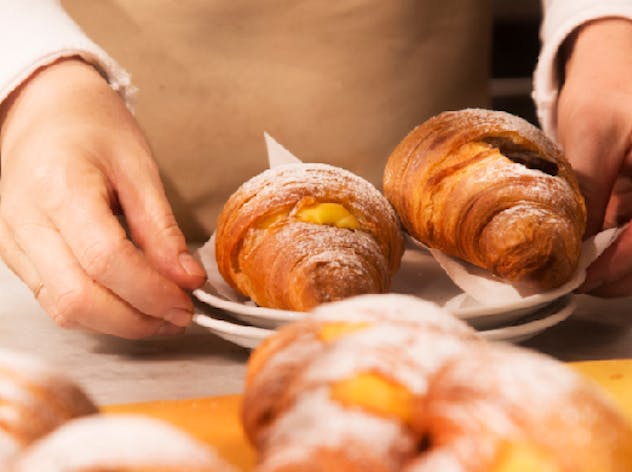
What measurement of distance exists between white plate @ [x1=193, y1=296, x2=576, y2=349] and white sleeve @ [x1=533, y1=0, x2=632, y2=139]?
433 mm

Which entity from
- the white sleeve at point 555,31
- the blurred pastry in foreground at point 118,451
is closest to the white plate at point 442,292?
the white sleeve at point 555,31

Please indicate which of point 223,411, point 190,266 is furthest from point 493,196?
point 223,411

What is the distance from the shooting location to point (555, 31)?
112cm

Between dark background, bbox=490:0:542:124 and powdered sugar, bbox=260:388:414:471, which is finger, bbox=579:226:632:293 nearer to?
powdered sugar, bbox=260:388:414:471

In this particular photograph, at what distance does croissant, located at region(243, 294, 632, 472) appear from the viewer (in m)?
0.32

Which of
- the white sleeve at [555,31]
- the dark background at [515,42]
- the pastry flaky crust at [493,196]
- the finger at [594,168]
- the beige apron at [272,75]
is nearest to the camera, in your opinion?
the pastry flaky crust at [493,196]

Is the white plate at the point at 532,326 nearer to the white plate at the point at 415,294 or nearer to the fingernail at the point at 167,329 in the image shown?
the white plate at the point at 415,294

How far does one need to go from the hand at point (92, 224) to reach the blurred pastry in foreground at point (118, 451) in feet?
1.41

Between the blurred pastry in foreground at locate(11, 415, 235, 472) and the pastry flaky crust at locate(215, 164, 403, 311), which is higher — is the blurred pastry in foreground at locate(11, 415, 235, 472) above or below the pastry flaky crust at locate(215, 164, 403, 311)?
above

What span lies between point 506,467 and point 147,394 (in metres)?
0.42

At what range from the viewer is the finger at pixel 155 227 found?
0.79 m

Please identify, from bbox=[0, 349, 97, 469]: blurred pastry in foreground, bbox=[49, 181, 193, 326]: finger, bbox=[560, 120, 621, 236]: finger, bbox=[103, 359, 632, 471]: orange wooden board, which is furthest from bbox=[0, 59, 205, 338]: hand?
bbox=[560, 120, 621, 236]: finger

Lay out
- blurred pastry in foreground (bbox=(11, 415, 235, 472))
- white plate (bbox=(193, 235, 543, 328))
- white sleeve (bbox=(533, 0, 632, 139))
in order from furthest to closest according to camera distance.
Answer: white sleeve (bbox=(533, 0, 632, 139)) < white plate (bbox=(193, 235, 543, 328)) < blurred pastry in foreground (bbox=(11, 415, 235, 472))

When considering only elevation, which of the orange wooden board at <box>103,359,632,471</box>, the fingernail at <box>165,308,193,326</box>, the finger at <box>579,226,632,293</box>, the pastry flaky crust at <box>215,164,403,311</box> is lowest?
the finger at <box>579,226,632,293</box>
